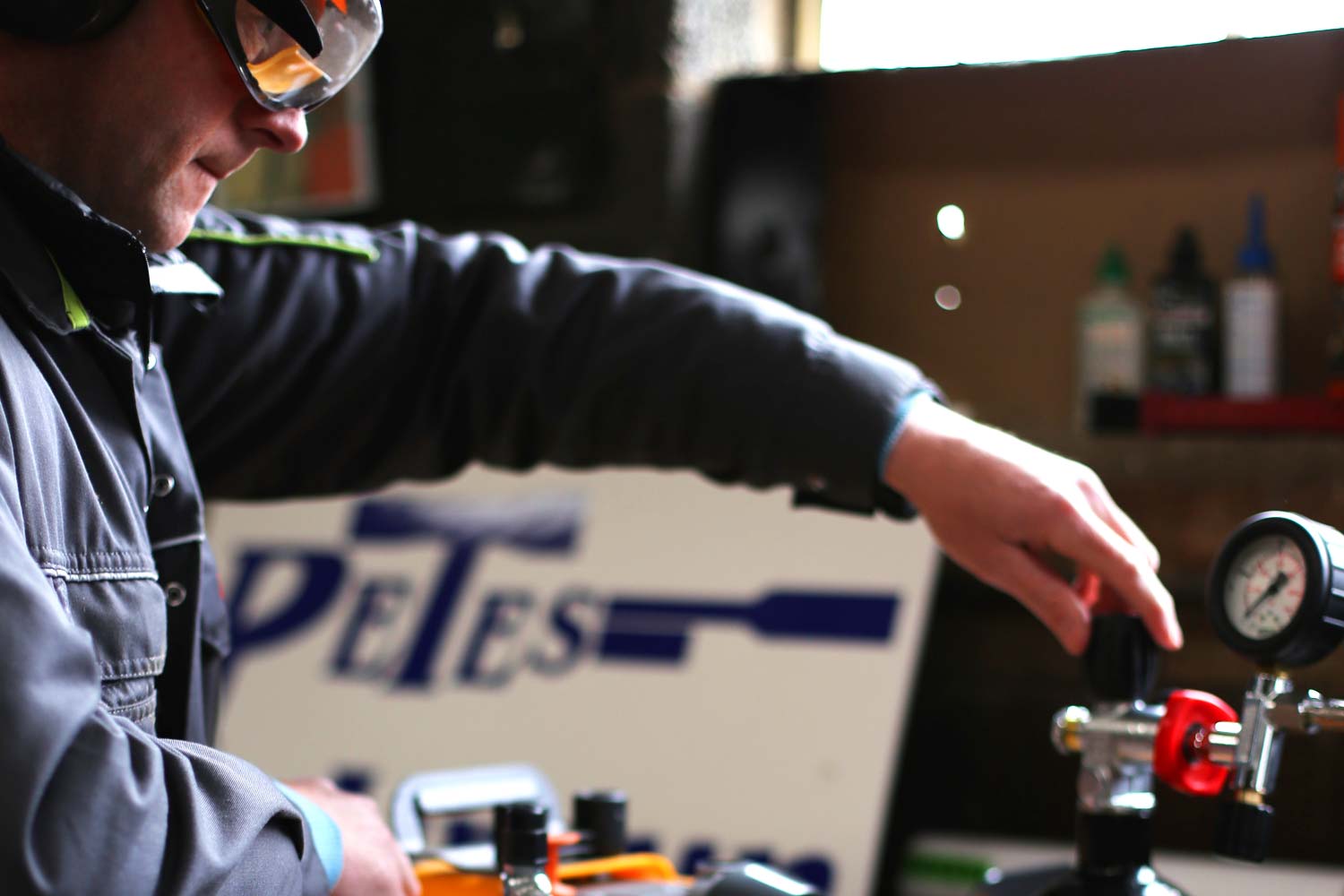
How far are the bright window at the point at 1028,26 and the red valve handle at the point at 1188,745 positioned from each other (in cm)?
134

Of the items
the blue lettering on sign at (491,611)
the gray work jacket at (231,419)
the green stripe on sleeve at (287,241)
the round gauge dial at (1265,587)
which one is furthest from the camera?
the blue lettering on sign at (491,611)

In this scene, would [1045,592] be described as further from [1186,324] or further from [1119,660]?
[1186,324]

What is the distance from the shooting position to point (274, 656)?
2229 mm

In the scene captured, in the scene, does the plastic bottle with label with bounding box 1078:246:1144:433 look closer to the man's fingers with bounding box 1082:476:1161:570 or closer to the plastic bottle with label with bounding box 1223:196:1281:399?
the plastic bottle with label with bounding box 1223:196:1281:399

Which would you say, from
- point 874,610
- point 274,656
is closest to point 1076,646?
point 874,610

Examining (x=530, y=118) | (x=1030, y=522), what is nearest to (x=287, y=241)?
(x=1030, y=522)

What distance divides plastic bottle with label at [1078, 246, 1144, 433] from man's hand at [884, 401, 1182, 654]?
0.96 meters

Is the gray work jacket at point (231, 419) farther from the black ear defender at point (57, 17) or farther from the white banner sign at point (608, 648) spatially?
the white banner sign at point (608, 648)

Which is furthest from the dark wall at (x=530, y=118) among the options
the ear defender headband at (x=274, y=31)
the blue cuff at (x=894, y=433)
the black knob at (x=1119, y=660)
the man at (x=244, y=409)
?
the black knob at (x=1119, y=660)

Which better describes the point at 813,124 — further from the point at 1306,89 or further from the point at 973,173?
the point at 1306,89

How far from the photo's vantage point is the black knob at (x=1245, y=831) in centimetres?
83

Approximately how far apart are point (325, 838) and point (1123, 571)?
531 millimetres

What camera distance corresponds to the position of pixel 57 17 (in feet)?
2.53

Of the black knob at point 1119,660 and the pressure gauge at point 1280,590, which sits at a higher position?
the pressure gauge at point 1280,590
